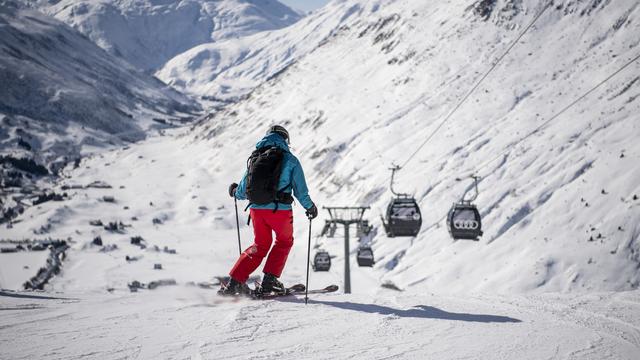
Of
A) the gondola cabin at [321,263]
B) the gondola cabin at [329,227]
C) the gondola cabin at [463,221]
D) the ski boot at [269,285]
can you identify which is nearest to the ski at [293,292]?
the ski boot at [269,285]

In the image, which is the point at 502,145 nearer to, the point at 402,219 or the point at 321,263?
the point at 321,263

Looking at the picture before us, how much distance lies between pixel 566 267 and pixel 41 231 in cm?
7337

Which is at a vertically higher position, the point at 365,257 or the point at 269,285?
the point at 365,257

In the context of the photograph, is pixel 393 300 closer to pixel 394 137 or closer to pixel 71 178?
pixel 394 137

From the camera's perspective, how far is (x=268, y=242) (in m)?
7.00

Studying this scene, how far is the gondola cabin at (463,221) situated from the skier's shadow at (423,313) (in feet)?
32.3

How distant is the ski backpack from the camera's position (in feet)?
21.8

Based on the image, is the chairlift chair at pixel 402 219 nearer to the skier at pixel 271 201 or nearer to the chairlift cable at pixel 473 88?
the skier at pixel 271 201

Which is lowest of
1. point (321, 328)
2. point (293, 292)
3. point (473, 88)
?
point (321, 328)

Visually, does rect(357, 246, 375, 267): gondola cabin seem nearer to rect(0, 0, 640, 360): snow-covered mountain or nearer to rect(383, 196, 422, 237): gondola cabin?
rect(0, 0, 640, 360): snow-covered mountain

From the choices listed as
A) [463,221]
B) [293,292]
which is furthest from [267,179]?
[463,221]

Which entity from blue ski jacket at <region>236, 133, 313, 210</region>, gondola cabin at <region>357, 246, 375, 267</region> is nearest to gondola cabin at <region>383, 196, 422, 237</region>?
gondola cabin at <region>357, 246, 375, 267</region>

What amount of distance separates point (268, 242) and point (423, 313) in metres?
2.40

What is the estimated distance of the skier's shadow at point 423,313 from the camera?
5707 millimetres
